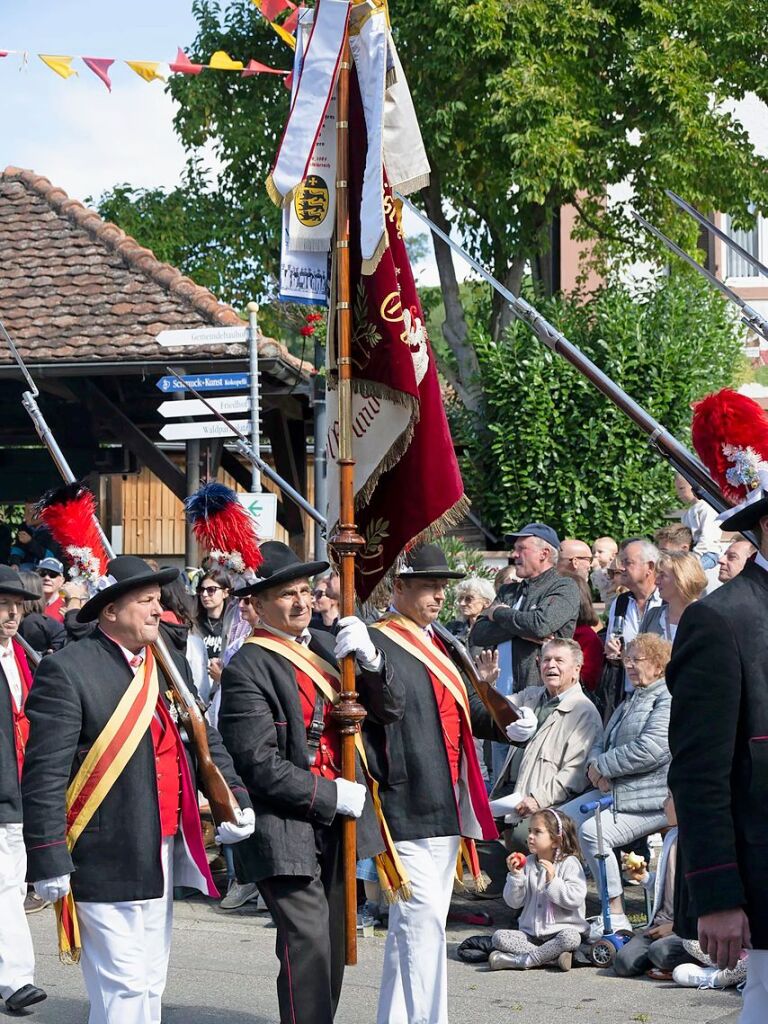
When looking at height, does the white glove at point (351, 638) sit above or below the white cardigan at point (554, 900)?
above

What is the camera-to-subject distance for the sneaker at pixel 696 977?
7.11m

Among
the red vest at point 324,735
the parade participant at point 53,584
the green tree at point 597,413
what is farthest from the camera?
the green tree at point 597,413

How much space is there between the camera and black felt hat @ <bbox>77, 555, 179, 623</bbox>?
555cm

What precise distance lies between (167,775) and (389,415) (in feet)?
5.15

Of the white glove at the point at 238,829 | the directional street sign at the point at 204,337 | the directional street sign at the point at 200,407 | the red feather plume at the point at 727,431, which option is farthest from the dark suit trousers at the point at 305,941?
the directional street sign at the point at 204,337

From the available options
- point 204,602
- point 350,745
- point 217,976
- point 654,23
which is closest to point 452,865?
point 350,745

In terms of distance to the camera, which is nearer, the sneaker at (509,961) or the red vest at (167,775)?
the red vest at (167,775)

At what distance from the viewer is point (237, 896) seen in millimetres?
9445

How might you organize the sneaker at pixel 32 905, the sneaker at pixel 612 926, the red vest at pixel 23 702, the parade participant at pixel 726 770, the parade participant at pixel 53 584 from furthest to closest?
1. the parade participant at pixel 53 584
2. the sneaker at pixel 32 905
3. the red vest at pixel 23 702
4. the sneaker at pixel 612 926
5. the parade participant at pixel 726 770

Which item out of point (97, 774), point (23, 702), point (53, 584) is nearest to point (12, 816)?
point (23, 702)

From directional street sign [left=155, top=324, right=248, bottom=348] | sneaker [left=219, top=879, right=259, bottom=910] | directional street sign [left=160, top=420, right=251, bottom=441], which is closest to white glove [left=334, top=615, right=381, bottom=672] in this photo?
sneaker [left=219, top=879, right=259, bottom=910]

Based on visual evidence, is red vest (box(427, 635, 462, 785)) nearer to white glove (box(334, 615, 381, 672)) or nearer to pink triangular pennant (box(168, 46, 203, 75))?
white glove (box(334, 615, 381, 672))

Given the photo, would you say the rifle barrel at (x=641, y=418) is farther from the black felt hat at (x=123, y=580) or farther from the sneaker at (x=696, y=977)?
the sneaker at (x=696, y=977)

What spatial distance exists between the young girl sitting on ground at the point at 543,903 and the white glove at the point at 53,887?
3047 millimetres
